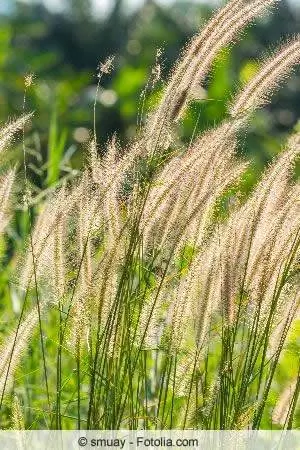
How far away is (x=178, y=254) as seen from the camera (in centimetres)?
204

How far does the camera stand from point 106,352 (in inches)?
76.2

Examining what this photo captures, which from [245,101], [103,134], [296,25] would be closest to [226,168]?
[245,101]

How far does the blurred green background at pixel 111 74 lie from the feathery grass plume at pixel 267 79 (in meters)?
0.06

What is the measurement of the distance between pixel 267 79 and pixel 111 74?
6.37 metres

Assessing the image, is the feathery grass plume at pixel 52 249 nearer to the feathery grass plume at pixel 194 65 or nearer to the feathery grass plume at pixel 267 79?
the feathery grass plume at pixel 194 65

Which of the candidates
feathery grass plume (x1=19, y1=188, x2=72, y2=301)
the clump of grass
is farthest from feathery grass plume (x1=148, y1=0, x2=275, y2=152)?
feathery grass plume (x1=19, y1=188, x2=72, y2=301)

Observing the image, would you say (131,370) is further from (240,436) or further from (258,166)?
(258,166)

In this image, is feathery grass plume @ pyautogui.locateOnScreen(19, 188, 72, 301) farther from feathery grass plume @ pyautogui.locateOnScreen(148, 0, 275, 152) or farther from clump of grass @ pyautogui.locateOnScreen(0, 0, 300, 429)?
feathery grass plume @ pyautogui.locateOnScreen(148, 0, 275, 152)

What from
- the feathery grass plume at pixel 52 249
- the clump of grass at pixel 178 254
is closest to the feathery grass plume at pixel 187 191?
the clump of grass at pixel 178 254

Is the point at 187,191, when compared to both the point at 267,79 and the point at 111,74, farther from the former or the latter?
the point at 111,74

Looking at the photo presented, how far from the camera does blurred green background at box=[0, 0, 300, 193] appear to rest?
12.9ft

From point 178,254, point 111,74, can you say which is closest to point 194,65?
point 178,254

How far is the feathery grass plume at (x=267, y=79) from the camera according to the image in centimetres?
204

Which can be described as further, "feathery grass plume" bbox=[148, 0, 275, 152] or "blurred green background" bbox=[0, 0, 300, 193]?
"blurred green background" bbox=[0, 0, 300, 193]
